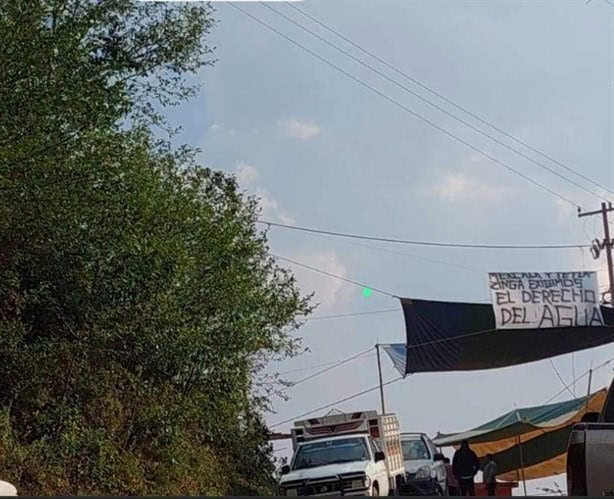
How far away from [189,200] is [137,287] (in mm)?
2298

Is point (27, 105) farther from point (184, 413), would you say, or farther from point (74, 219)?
→ point (184, 413)

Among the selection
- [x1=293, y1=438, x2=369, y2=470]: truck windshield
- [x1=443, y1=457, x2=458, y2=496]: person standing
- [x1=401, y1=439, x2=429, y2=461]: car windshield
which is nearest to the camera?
[x1=293, y1=438, x2=369, y2=470]: truck windshield

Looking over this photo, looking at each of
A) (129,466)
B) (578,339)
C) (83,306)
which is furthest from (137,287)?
(578,339)

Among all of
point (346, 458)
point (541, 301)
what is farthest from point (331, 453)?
point (541, 301)

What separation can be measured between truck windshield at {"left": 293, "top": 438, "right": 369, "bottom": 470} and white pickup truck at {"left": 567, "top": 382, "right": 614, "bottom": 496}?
35.9 feet

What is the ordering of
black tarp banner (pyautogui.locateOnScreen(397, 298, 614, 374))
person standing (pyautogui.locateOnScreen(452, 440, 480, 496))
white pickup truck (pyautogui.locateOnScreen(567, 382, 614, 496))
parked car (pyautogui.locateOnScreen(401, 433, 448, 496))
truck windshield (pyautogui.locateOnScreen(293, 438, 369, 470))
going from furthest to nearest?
black tarp banner (pyautogui.locateOnScreen(397, 298, 614, 374)) → person standing (pyautogui.locateOnScreen(452, 440, 480, 496)) → parked car (pyautogui.locateOnScreen(401, 433, 448, 496)) → truck windshield (pyautogui.locateOnScreen(293, 438, 369, 470)) → white pickup truck (pyautogui.locateOnScreen(567, 382, 614, 496))

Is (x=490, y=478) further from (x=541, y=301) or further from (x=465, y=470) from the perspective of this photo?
(x=541, y=301)

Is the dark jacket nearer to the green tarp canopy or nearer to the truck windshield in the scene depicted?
the truck windshield

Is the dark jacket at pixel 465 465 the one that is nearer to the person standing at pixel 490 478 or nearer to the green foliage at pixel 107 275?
the person standing at pixel 490 478

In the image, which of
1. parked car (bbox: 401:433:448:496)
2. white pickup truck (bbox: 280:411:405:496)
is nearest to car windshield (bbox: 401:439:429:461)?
parked car (bbox: 401:433:448:496)

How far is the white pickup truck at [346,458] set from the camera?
54.4 feet

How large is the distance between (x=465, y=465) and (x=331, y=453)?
350 cm

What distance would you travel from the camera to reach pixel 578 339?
67.4 ft

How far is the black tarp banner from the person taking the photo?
2045cm
